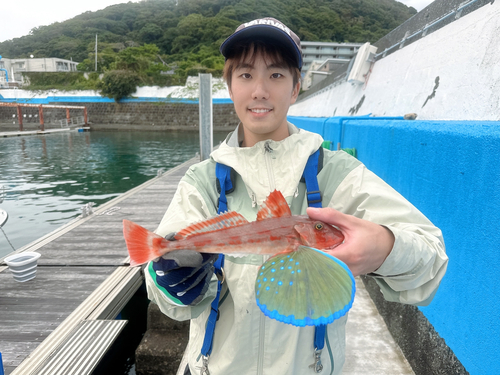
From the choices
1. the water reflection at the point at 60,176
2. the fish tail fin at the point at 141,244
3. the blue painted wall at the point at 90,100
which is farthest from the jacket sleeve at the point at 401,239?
the blue painted wall at the point at 90,100

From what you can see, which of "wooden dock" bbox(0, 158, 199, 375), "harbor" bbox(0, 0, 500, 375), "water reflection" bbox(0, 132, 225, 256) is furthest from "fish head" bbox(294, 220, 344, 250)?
"water reflection" bbox(0, 132, 225, 256)

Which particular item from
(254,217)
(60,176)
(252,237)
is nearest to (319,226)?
(252,237)

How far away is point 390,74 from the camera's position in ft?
28.0

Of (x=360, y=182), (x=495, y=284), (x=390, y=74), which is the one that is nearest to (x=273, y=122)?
(x=360, y=182)

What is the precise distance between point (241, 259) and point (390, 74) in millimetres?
8349

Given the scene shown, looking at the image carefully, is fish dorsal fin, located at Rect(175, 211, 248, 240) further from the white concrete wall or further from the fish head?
the white concrete wall

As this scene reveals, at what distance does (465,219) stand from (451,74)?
3612mm

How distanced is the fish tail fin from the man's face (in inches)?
42.2

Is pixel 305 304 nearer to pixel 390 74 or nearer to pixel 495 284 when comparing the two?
pixel 495 284

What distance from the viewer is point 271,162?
86.4 inches

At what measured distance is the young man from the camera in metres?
1.65

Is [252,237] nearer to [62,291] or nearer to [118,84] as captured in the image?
[62,291]

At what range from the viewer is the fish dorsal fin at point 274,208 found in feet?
6.29

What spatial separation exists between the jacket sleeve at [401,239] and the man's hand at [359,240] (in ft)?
0.18
